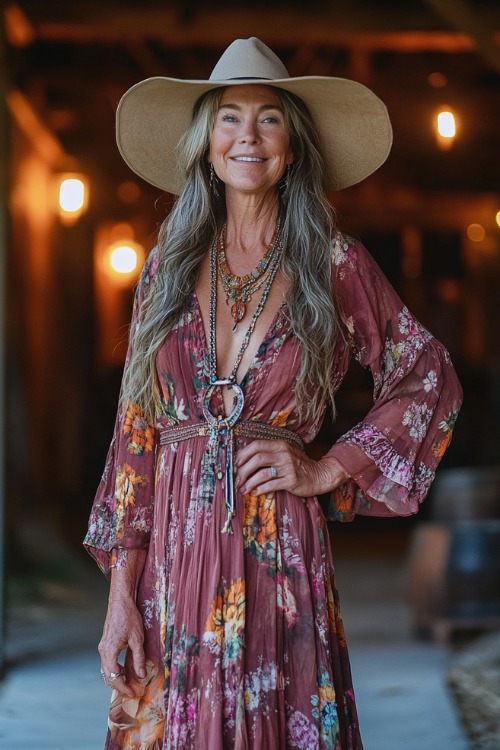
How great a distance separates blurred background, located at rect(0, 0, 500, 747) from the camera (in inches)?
257

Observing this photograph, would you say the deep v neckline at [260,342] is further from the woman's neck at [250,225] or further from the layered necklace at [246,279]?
the woman's neck at [250,225]

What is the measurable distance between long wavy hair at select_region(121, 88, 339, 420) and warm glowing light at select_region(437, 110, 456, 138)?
147 inches

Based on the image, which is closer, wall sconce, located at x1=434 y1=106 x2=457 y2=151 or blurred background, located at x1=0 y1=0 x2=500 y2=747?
wall sconce, located at x1=434 y1=106 x2=457 y2=151

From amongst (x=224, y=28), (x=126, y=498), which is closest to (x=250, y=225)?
(x=126, y=498)

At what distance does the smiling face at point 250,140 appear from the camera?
238 centimetres

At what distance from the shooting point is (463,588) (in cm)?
603

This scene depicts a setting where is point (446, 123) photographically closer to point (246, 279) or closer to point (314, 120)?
point (314, 120)

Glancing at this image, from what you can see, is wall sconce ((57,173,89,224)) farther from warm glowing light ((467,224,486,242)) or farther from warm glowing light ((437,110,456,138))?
warm glowing light ((467,224,486,242))

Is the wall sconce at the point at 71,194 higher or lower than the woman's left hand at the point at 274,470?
higher

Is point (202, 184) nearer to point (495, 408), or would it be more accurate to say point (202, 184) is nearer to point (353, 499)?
point (353, 499)

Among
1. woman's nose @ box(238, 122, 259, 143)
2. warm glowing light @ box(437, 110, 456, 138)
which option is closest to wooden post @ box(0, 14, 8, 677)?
warm glowing light @ box(437, 110, 456, 138)

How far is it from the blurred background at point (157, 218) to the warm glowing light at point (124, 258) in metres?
0.02

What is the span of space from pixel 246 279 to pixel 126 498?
51 centimetres

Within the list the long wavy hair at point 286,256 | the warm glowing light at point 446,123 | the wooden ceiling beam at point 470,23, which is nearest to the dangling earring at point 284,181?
the long wavy hair at point 286,256
